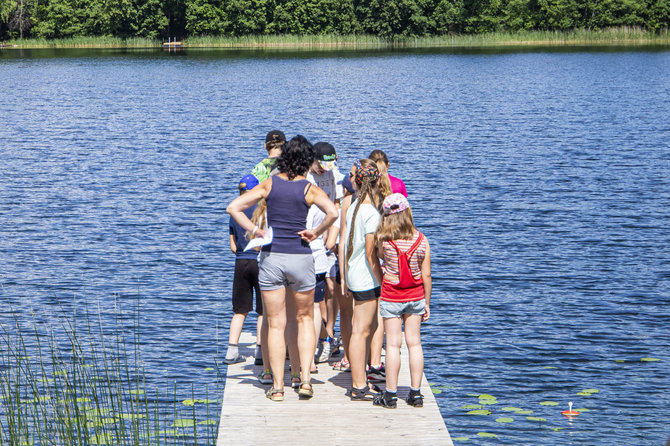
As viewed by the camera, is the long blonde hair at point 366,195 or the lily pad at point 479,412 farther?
the lily pad at point 479,412

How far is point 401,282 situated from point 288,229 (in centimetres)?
114

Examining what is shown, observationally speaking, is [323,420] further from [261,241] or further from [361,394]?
[261,241]

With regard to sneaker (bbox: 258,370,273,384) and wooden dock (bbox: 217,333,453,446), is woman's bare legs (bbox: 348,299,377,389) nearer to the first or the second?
wooden dock (bbox: 217,333,453,446)

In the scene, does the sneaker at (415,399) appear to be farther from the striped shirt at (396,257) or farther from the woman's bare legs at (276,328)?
the woman's bare legs at (276,328)

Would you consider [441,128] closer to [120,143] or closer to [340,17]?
[120,143]

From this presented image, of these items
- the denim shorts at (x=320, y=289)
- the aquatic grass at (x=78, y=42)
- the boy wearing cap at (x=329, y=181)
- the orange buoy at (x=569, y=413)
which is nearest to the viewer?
the boy wearing cap at (x=329, y=181)

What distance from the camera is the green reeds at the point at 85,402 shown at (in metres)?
8.36

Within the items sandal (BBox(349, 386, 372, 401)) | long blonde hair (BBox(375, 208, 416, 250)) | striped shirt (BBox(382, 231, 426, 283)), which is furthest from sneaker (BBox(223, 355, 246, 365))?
long blonde hair (BBox(375, 208, 416, 250))

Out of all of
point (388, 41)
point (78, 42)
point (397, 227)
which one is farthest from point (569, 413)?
point (78, 42)

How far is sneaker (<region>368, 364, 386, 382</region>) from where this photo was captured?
30.9 feet

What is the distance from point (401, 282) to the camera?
331 inches

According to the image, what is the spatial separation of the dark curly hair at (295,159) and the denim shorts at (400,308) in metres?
1.45

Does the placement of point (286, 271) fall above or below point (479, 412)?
above

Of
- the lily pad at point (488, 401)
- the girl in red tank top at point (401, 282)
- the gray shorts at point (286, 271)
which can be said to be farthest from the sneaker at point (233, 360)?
the lily pad at point (488, 401)
